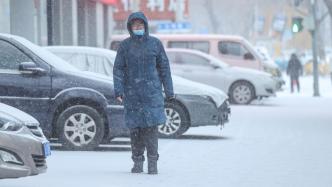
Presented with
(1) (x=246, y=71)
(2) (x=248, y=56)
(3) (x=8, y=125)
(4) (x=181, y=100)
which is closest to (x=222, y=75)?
(1) (x=246, y=71)

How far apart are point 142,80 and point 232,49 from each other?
66.4 ft

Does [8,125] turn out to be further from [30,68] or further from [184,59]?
[184,59]

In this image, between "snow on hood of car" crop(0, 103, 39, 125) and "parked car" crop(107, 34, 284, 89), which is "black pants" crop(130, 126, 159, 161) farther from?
"parked car" crop(107, 34, 284, 89)

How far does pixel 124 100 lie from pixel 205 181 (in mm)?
1226

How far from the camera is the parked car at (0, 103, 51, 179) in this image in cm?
927

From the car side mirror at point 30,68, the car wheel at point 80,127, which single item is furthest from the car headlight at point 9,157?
the car wheel at point 80,127

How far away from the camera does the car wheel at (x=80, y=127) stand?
1388 centimetres

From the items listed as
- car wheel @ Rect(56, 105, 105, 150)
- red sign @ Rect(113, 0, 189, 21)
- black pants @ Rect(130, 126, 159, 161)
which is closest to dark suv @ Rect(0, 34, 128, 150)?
car wheel @ Rect(56, 105, 105, 150)

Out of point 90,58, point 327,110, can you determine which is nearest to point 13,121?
point 90,58

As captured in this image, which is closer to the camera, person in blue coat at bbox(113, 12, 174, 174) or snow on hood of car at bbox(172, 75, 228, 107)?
person in blue coat at bbox(113, 12, 174, 174)

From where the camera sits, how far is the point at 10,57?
1362 cm

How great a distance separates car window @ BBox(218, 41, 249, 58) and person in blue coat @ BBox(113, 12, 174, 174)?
65.7 ft

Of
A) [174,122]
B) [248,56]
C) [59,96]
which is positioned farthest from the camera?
[248,56]

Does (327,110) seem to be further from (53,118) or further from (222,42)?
(53,118)
